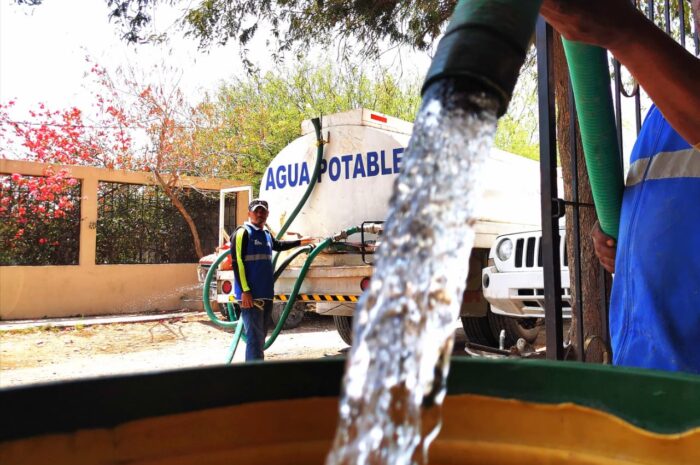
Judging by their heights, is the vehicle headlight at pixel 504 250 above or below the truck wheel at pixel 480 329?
above

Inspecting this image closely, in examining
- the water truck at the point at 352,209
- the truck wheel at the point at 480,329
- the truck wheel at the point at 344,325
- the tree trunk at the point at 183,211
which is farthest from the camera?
the tree trunk at the point at 183,211

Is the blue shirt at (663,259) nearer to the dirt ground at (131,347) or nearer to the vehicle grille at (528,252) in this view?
the vehicle grille at (528,252)

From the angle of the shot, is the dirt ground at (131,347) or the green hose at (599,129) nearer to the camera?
the green hose at (599,129)

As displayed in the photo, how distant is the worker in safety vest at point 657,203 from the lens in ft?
3.63

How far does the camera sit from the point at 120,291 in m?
11.6

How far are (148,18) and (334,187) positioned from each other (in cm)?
257

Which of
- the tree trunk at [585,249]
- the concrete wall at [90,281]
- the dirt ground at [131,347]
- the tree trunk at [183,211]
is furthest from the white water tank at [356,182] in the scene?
the tree trunk at [183,211]

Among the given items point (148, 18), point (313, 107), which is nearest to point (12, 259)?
point (148, 18)

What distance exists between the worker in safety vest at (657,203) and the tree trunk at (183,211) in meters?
12.0

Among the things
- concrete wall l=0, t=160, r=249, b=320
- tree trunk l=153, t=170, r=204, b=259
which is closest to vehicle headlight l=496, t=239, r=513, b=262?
concrete wall l=0, t=160, r=249, b=320

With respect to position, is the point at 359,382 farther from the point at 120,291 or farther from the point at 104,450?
the point at 120,291

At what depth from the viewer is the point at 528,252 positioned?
5.34 metres

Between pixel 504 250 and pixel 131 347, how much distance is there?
16.6 feet

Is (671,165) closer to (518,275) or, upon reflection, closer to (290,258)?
(518,275)
